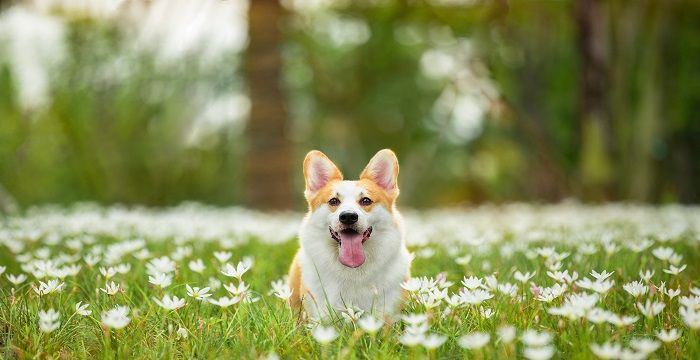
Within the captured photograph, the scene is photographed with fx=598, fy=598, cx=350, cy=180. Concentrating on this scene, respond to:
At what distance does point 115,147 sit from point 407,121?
48.4ft

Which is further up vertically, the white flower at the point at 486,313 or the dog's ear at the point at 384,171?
the dog's ear at the point at 384,171

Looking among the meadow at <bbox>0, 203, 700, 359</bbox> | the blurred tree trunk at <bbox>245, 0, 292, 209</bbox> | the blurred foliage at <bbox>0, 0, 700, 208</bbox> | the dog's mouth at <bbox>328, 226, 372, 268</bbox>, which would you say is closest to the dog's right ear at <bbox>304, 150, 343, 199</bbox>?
the dog's mouth at <bbox>328, 226, 372, 268</bbox>

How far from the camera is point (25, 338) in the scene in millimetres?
2896

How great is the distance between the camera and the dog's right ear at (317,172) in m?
4.25

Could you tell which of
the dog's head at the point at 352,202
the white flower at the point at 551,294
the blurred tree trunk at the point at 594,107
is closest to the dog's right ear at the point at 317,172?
the dog's head at the point at 352,202

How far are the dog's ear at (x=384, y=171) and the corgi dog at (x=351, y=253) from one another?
0.03ft

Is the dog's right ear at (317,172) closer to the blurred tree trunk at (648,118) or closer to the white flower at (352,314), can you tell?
the white flower at (352,314)

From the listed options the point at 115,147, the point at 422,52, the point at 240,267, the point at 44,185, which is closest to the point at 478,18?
the point at 422,52

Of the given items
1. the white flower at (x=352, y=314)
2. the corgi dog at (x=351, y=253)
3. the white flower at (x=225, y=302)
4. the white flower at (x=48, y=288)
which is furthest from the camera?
the corgi dog at (x=351, y=253)

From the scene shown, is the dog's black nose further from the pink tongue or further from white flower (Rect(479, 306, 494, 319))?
white flower (Rect(479, 306, 494, 319))

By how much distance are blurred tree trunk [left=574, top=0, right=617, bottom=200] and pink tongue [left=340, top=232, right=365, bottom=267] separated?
10382mm

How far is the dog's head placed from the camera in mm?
3721

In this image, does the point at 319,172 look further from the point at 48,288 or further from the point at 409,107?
the point at 409,107

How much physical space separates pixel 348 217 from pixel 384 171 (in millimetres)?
798
